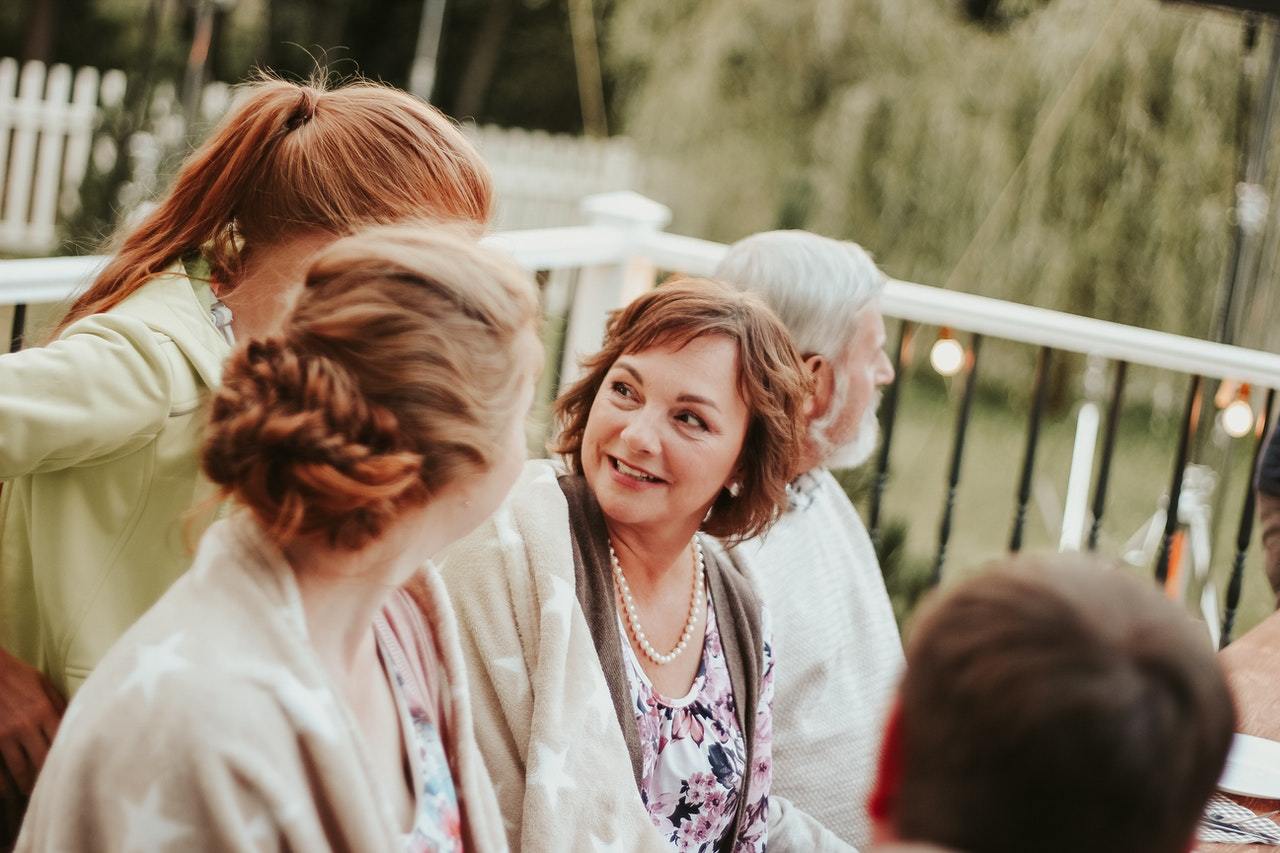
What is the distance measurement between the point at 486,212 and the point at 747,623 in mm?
648

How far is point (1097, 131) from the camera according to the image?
226 inches

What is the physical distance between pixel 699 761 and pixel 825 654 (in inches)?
20.9

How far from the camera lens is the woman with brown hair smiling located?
145 cm

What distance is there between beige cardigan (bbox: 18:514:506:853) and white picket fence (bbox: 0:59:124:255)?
7.50m

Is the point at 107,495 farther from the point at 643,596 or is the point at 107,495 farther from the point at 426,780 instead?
the point at 643,596

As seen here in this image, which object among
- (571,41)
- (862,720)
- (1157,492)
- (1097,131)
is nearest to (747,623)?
(862,720)

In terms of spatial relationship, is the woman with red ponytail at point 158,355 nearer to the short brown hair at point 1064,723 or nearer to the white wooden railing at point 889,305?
the short brown hair at point 1064,723

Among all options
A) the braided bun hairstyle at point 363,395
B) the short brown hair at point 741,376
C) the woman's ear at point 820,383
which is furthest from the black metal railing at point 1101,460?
the braided bun hairstyle at point 363,395

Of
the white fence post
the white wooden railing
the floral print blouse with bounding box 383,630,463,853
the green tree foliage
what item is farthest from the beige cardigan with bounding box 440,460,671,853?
the green tree foliage

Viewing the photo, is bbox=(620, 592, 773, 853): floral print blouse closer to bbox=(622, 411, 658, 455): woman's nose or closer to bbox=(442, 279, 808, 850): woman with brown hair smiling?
bbox=(442, 279, 808, 850): woman with brown hair smiling

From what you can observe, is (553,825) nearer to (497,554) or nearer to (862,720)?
(497,554)

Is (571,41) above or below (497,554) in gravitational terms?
above

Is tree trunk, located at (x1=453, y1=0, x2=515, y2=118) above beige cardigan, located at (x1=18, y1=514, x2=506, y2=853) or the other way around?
above

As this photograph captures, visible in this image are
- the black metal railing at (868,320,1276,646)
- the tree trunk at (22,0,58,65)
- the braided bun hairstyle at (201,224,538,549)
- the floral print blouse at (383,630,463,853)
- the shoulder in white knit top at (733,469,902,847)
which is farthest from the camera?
the tree trunk at (22,0,58,65)
